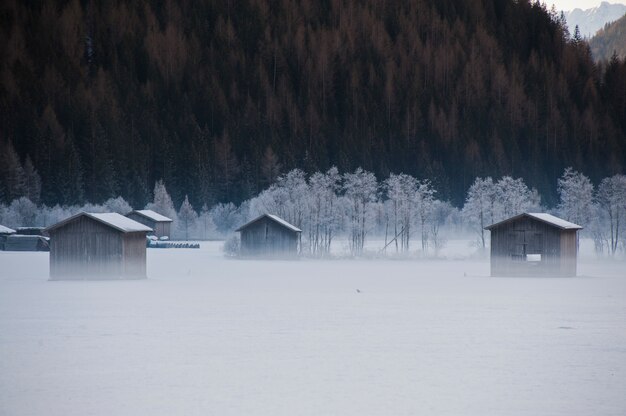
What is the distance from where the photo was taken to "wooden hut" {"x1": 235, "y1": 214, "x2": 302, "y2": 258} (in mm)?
76250

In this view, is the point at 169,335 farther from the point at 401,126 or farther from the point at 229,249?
the point at 401,126

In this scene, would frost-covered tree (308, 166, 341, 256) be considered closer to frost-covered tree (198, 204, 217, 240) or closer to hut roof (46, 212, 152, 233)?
frost-covered tree (198, 204, 217, 240)

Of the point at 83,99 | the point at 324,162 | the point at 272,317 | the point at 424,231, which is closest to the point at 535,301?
the point at 272,317

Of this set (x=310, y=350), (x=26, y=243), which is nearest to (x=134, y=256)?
(x=310, y=350)

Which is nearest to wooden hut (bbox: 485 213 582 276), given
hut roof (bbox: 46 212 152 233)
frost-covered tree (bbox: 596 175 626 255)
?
hut roof (bbox: 46 212 152 233)

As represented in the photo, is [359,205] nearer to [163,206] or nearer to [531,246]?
[163,206]

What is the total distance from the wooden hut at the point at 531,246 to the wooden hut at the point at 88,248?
2155cm

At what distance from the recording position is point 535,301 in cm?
3781

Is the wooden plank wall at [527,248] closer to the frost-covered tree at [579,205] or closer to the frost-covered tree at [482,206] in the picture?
the frost-covered tree at [482,206]

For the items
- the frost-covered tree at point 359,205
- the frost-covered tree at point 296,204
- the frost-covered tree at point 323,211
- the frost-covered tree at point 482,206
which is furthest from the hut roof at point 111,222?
the frost-covered tree at point 482,206

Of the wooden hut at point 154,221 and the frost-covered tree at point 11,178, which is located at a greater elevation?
the frost-covered tree at point 11,178

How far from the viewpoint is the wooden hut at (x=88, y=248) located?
4844 centimetres

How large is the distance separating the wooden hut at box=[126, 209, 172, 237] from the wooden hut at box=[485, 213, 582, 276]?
202 ft

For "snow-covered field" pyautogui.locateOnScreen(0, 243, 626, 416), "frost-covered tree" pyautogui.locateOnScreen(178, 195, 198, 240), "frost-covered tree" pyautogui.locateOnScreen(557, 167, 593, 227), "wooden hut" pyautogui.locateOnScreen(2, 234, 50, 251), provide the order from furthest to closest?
"frost-covered tree" pyautogui.locateOnScreen(178, 195, 198, 240) → "frost-covered tree" pyautogui.locateOnScreen(557, 167, 593, 227) → "wooden hut" pyautogui.locateOnScreen(2, 234, 50, 251) → "snow-covered field" pyautogui.locateOnScreen(0, 243, 626, 416)
